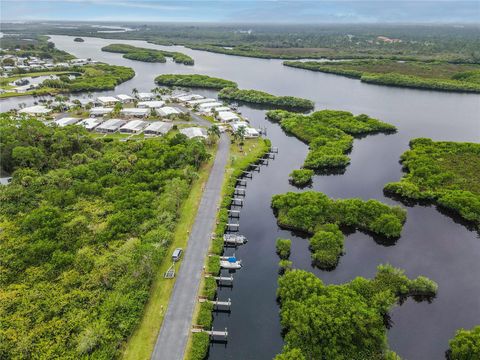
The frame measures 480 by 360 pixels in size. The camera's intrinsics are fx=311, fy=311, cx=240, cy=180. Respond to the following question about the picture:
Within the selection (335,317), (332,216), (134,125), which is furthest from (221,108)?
(335,317)

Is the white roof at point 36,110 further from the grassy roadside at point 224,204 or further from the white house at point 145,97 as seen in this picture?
the grassy roadside at point 224,204

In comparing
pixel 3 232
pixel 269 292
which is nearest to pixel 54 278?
pixel 3 232

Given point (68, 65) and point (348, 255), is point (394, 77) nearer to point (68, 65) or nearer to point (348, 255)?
point (348, 255)

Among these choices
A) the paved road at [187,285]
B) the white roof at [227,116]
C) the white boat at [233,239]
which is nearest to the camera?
the paved road at [187,285]

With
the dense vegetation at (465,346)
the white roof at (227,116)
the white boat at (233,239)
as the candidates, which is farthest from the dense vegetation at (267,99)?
the dense vegetation at (465,346)

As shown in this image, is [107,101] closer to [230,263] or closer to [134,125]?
[134,125]

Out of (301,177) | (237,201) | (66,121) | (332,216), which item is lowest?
(237,201)
